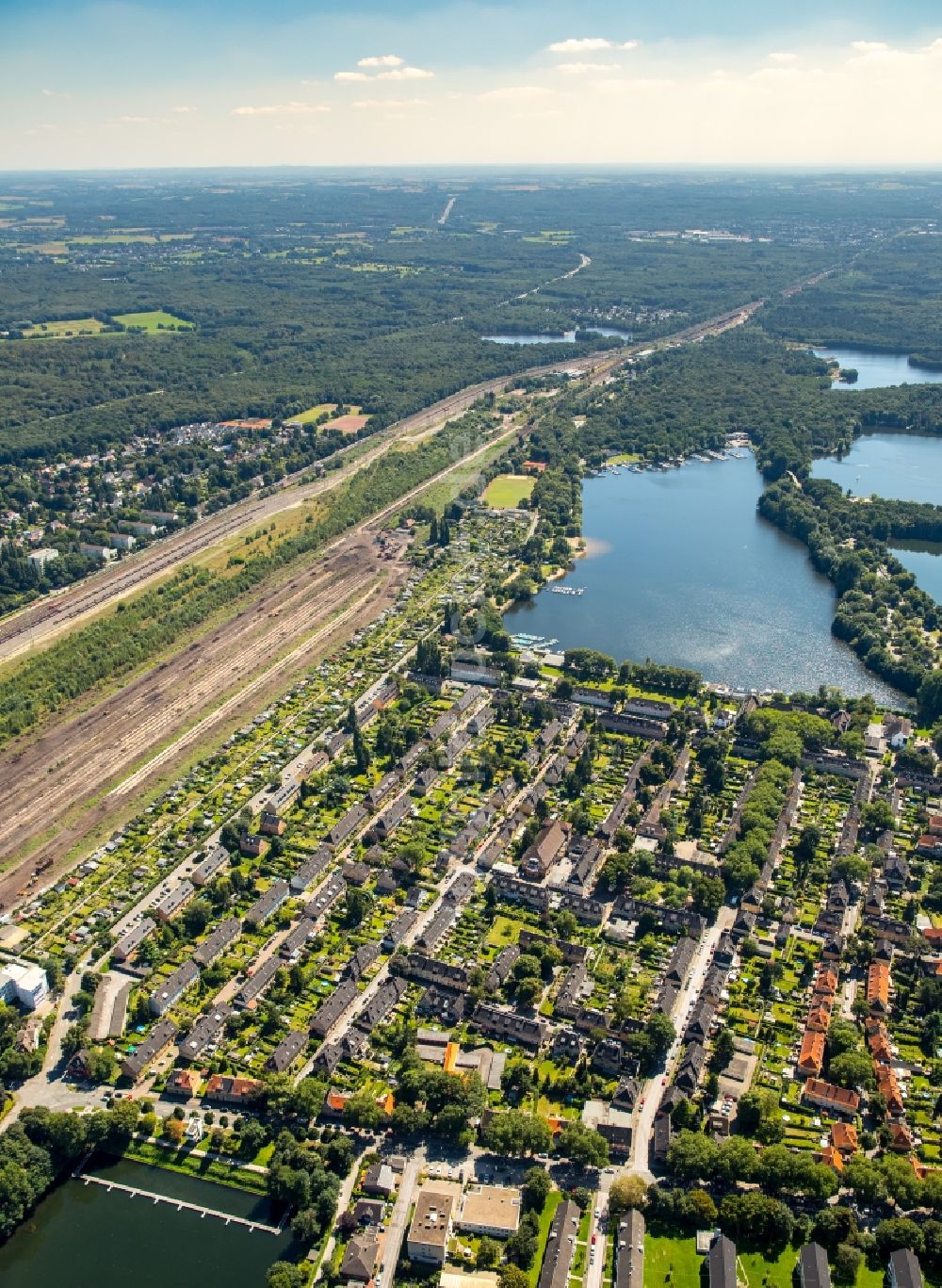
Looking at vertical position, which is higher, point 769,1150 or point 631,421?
point 631,421

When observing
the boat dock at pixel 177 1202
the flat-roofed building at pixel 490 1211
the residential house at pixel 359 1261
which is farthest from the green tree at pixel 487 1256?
the boat dock at pixel 177 1202

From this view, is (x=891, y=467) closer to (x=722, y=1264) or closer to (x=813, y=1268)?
(x=813, y=1268)

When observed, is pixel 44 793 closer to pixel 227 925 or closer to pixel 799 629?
pixel 227 925

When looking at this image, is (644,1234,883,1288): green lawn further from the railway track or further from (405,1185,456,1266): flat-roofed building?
Answer: the railway track

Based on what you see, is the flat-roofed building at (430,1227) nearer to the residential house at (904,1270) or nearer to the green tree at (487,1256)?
the green tree at (487,1256)

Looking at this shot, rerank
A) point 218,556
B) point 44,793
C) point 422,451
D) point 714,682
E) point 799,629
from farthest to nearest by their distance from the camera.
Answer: point 422,451
point 218,556
point 799,629
point 714,682
point 44,793

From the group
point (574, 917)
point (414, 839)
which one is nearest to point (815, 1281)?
point (574, 917)

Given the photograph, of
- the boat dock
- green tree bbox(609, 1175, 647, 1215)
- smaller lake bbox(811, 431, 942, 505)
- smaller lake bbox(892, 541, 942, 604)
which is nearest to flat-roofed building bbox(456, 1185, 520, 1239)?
green tree bbox(609, 1175, 647, 1215)
